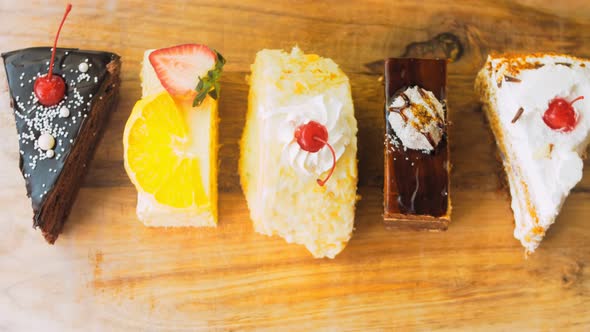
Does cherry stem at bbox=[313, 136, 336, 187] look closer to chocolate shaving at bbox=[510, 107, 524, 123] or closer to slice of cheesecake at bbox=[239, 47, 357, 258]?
slice of cheesecake at bbox=[239, 47, 357, 258]

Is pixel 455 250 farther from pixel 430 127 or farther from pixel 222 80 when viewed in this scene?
pixel 222 80

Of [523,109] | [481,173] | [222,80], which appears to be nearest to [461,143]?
[481,173]

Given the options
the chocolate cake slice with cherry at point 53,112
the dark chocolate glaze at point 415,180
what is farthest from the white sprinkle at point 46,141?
the dark chocolate glaze at point 415,180

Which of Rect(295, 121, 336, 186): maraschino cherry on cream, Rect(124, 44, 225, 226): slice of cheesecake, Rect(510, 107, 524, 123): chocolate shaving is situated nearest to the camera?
Rect(295, 121, 336, 186): maraschino cherry on cream

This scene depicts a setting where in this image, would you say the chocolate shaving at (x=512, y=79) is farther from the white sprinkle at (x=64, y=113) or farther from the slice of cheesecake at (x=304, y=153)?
the white sprinkle at (x=64, y=113)

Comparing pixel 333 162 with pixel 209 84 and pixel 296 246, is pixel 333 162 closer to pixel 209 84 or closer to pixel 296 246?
pixel 296 246

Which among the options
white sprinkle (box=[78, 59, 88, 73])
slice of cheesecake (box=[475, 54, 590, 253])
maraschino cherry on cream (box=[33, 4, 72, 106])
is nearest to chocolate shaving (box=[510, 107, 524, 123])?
slice of cheesecake (box=[475, 54, 590, 253])
